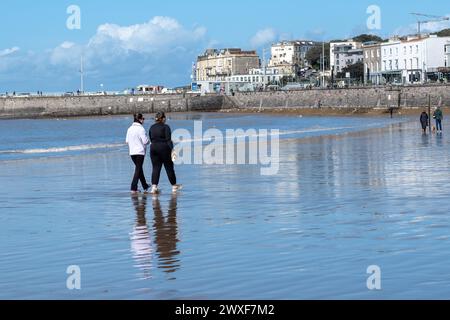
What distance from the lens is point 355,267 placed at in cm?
923

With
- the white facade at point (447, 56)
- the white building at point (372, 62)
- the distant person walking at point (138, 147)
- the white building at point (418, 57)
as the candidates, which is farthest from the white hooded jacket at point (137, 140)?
the white building at point (372, 62)

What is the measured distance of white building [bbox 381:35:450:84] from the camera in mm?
134500

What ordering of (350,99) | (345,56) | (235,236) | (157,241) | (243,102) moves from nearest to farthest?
(157,241) < (235,236) < (350,99) < (243,102) < (345,56)

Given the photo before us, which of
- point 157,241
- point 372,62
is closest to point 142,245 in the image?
point 157,241

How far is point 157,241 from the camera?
11.4 meters

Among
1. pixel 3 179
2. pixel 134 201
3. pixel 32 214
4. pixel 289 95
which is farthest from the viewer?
pixel 289 95

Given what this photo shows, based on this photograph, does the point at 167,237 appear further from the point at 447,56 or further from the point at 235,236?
the point at 447,56

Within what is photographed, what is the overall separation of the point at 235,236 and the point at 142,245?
1191 mm

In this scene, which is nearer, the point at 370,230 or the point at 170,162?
the point at 370,230

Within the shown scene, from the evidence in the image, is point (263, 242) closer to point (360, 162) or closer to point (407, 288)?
point (407, 288)

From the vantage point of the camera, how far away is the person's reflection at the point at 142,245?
31.7ft

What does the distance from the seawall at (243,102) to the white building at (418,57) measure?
16931 mm

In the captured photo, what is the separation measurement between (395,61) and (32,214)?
5179 inches
